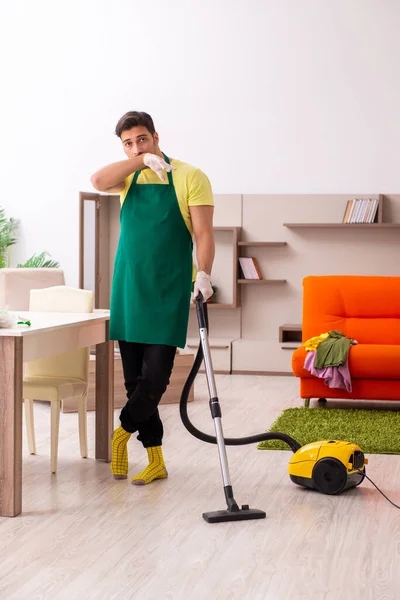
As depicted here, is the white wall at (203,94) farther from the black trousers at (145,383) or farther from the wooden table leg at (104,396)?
the black trousers at (145,383)

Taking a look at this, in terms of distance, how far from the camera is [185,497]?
374 cm

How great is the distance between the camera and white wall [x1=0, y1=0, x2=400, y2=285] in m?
8.34

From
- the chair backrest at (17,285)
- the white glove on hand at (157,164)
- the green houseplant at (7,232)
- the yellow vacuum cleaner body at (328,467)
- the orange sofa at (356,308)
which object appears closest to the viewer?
the white glove on hand at (157,164)

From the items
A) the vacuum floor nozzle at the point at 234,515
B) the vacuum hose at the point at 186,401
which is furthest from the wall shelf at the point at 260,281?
the vacuum floor nozzle at the point at 234,515

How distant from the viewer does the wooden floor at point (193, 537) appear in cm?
271

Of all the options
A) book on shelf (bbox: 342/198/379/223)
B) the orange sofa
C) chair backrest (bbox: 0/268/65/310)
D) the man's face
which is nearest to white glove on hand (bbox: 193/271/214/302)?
the man's face

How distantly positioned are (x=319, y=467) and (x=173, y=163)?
1.42 metres

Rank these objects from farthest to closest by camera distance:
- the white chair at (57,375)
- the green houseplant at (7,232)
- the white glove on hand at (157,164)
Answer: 1. the green houseplant at (7,232)
2. the white chair at (57,375)
3. the white glove on hand at (157,164)

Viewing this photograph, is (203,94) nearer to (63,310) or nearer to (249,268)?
(249,268)

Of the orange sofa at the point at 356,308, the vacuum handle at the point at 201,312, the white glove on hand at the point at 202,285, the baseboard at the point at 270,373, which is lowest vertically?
the baseboard at the point at 270,373

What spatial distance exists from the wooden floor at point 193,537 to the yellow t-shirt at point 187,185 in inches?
A: 46.9

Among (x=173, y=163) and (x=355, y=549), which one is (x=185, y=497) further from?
(x=173, y=163)

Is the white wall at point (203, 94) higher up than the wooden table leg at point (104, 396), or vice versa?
the white wall at point (203, 94)

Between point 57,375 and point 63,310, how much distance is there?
14.0 inches
